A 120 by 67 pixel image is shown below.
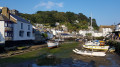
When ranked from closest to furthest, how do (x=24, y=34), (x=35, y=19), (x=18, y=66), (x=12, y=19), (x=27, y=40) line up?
(x=18, y=66)
(x=12, y=19)
(x=24, y=34)
(x=27, y=40)
(x=35, y=19)

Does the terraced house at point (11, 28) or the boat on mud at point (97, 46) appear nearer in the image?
the terraced house at point (11, 28)

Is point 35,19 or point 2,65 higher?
point 35,19

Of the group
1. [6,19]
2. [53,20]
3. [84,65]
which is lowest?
[84,65]

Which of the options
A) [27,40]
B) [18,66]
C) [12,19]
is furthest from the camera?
[27,40]

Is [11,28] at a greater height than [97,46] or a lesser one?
greater

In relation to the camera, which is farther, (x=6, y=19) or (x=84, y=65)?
(x=6, y=19)

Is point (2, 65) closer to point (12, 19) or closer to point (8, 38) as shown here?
point (8, 38)

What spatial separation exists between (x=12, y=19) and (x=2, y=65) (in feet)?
70.2

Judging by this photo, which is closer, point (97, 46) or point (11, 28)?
point (11, 28)

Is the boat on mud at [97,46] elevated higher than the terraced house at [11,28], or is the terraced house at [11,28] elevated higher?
the terraced house at [11,28]

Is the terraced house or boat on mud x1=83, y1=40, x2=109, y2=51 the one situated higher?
the terraced house

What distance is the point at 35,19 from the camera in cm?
17025

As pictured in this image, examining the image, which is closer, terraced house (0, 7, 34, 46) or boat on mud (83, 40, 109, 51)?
terraced house (0, 7, 34, 46)

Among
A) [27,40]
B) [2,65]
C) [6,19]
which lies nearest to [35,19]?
[27,40]
